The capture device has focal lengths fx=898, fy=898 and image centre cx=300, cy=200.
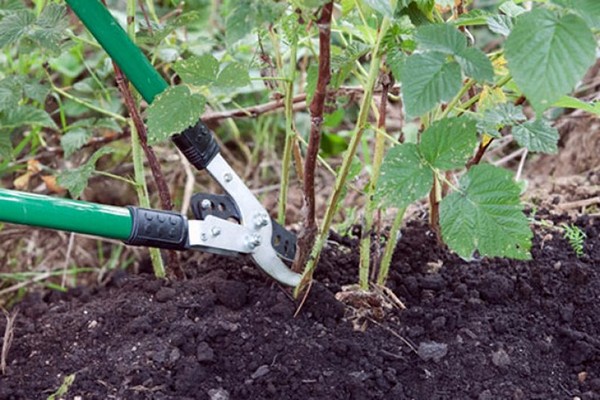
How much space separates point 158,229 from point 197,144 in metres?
0.17

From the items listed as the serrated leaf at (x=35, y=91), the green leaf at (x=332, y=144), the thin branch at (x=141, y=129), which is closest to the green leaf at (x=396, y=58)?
the thin branch at (x=141, y=129)

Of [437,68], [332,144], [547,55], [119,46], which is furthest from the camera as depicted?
[332,144]

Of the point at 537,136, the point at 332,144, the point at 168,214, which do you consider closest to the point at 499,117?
the point at 537,136

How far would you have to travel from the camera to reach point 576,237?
157cm

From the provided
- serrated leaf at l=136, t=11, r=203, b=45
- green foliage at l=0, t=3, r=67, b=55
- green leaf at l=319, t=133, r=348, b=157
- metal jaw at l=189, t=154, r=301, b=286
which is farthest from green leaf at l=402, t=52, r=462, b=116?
green leaf at l=319, t=133, r=348, b=157

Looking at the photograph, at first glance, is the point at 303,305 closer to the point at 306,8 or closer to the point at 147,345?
the point at 147,345

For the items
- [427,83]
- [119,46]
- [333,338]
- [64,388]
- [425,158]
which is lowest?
[333,338]

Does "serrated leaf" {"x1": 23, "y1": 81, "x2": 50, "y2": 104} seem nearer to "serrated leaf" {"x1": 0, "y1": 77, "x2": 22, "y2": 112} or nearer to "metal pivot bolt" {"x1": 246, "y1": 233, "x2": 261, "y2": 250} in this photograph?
"serrated leaf" {"x1": 0, "y1": 77, "x2": 22, "y2": 112}

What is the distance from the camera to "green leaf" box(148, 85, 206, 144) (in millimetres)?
1209

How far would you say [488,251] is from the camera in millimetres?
Answer: 1098

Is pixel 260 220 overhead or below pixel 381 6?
below

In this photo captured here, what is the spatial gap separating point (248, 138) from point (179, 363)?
1510mm

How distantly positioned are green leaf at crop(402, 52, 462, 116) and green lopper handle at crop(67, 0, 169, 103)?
444 millimetres

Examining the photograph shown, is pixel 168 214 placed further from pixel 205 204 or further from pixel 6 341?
pixel 6 341
